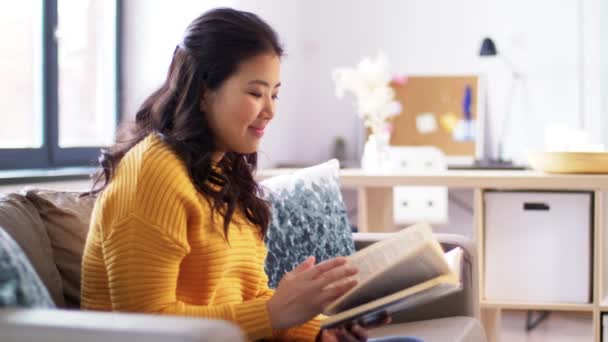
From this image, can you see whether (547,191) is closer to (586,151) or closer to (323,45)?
(586,151)

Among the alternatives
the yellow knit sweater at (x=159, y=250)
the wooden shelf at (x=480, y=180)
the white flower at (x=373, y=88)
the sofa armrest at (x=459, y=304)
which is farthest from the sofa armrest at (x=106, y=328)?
the white flower at (x=373, y=88)

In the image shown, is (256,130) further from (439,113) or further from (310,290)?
(439,113)

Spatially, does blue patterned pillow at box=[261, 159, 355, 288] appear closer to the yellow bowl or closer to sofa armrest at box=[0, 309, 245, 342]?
the yellow bowl

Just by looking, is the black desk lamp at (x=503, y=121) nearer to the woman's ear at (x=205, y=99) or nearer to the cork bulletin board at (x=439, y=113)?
the cork bulletin board at (x=439, y=113)

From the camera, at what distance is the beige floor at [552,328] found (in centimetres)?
377

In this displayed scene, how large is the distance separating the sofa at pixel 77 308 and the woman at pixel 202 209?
16 cm

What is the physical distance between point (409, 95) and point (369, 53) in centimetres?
34

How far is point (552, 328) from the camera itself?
13.1ft

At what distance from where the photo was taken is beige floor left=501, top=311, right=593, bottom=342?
3773 mm

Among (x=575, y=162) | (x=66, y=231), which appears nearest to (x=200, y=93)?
(x=66, y=231)

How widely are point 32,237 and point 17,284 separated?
46 centimetres

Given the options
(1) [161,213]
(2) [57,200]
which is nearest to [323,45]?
(2) [57,200]

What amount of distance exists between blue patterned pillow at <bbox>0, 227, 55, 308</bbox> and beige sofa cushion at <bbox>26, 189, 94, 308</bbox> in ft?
1.44

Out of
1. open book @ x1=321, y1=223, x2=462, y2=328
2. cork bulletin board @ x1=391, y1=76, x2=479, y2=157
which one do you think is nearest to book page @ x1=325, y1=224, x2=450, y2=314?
open book @ x1=321, y1=223, x2=462, y2=328
